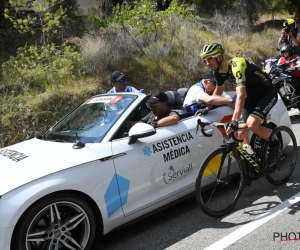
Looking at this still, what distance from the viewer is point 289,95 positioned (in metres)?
8.33

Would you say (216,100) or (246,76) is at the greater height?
(246,76)

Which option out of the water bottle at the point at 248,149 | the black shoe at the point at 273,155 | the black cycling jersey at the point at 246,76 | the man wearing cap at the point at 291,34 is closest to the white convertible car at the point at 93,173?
the water bottle at the point at 248,149

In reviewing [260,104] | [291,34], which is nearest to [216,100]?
[260,104]

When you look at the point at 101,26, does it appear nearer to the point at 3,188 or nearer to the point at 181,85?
the point at 181,85

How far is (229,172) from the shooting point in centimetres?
450

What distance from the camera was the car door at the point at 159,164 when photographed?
3797 mm

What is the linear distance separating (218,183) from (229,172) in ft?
0.62

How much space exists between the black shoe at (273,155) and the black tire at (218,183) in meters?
0.50

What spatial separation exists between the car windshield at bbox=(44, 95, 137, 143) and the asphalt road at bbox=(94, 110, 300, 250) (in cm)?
112

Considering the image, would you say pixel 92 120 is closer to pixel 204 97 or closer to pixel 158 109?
pixel 158 109

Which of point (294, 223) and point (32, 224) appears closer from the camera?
point (32, 224)

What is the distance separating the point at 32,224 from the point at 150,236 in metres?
1.31

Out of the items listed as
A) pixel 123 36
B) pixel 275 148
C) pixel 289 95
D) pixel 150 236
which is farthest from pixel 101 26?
pixel 150 236

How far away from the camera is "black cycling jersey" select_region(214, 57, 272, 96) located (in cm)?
438
